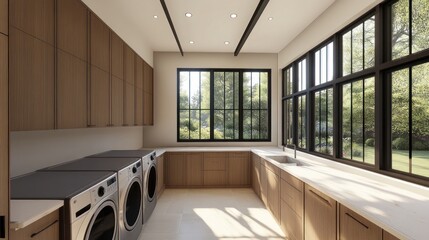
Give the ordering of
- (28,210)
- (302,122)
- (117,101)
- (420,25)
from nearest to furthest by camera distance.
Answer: (28,210), (420,25), (117,101), (302,122)

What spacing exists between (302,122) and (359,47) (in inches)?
75.8

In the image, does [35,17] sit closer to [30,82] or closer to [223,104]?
[30,82]

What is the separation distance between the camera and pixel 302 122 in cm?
457

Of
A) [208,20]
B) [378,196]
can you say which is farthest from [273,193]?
[208,20]

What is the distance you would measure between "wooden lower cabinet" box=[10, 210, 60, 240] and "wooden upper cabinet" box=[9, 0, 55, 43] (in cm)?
124

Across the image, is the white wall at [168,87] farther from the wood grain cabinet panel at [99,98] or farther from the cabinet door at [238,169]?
the wood grain cabinet panel at [99,98]

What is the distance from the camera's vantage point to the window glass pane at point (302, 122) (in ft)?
14.6

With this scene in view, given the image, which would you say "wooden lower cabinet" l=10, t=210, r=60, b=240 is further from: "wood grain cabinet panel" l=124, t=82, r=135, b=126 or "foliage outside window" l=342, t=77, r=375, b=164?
"foliage outside window" l=342, t=77, r=375, b=164

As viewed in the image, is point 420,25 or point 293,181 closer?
point 420,25

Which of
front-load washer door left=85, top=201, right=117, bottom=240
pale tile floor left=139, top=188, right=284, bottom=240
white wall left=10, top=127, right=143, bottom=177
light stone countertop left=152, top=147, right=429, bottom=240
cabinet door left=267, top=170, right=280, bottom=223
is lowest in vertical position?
pale tile floor left=139, top=188, right=284, bottom=240

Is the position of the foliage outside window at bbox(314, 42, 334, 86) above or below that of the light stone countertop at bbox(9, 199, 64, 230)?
above

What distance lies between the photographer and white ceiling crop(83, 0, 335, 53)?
323 centimetres

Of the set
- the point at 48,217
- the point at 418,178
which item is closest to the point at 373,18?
the point at 418,178
